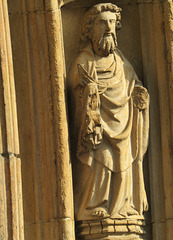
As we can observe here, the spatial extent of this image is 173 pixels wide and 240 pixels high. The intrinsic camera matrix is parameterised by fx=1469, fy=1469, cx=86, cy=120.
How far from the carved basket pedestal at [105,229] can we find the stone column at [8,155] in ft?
2.37

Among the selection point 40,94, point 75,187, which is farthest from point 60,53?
point 75,187

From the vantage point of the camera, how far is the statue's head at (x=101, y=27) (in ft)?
32.5

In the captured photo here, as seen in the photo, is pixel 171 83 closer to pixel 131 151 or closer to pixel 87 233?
pixel 131 151

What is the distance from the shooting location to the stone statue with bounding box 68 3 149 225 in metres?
9.75

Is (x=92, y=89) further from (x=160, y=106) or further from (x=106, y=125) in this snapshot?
(x=160, y=106)

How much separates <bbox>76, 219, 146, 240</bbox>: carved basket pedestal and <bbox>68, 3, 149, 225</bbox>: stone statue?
4 centimetres

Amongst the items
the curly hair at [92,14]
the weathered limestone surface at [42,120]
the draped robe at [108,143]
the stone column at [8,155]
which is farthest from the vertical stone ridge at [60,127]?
the stone column at [8,155]

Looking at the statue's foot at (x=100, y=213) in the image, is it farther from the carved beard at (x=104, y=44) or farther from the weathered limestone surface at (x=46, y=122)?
the carved beard at (x=104, y=44)

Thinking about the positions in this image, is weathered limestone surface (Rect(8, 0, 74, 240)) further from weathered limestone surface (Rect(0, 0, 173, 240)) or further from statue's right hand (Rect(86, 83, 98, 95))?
statue's right hand (Rect(86, 83, 98, 95))

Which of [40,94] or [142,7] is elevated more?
[142,7]

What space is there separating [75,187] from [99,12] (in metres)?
1.20

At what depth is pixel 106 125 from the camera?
984cm

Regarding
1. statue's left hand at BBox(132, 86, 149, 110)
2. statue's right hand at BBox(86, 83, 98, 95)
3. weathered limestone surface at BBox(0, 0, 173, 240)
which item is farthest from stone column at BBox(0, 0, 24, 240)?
statue's left hand at BBox(132, 86, 149, 110)

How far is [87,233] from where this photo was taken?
32.1 feet
